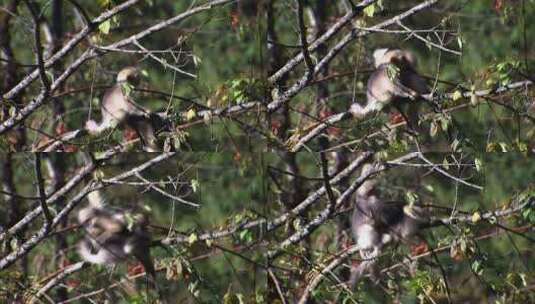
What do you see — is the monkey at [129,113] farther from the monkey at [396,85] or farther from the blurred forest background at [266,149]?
the monkey at [396,85]

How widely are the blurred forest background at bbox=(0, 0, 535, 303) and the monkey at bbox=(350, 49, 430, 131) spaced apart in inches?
0.8

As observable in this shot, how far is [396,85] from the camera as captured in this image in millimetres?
2365

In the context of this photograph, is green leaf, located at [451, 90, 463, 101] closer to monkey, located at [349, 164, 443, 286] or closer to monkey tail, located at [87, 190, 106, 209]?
monkey, located at [349, 164, 443, 286]

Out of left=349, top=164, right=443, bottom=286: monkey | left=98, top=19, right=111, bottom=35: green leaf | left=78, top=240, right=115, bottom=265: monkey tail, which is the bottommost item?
left=349, top=164, right=443, bottom=286: monkey

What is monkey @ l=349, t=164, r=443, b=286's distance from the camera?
2.37 meters

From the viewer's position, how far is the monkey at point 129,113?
2.34 metres

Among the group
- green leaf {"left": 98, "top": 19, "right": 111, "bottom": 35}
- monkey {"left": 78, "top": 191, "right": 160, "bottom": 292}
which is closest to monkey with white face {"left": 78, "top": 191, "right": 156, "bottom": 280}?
monkey {"left": 78, "top": 191, "right": 160, "bottom": 292}

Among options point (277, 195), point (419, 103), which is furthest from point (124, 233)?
point (419, 103)

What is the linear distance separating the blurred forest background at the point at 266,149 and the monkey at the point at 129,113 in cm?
2

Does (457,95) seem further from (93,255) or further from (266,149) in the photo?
(93,255)

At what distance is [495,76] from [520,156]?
0.21 m

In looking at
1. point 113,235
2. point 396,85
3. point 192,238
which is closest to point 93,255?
point 113,235

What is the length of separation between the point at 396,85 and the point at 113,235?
788mm

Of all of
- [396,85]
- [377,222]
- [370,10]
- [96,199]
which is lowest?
[377,222]
